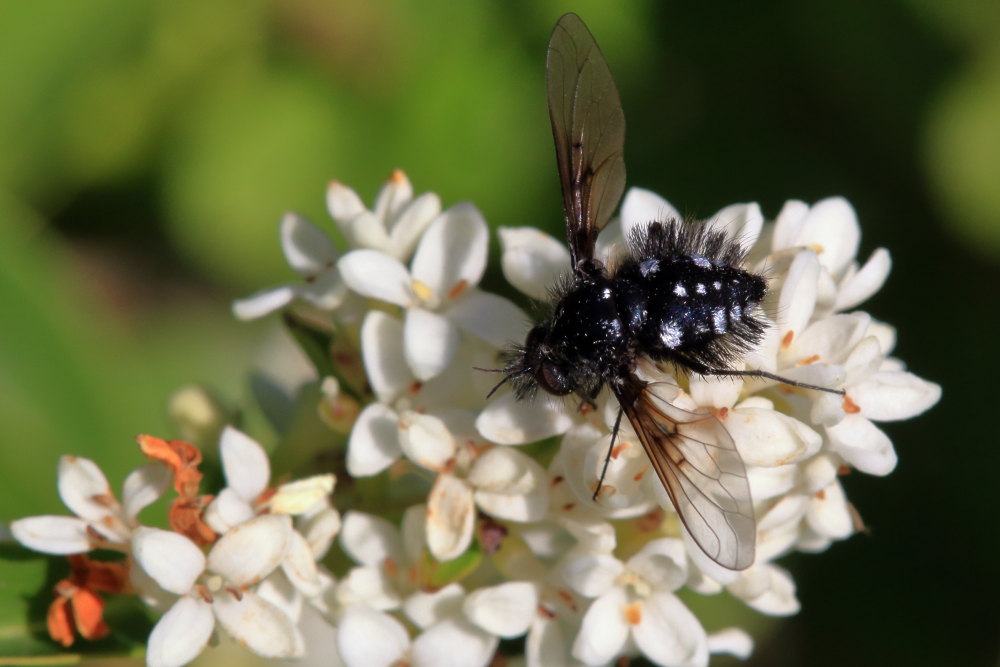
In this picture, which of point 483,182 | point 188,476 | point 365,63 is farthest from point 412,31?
point 188,476

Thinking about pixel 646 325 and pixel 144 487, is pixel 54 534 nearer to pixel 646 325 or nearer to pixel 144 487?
pixel 144 487

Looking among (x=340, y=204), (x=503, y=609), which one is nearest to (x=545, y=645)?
(x=503, y=609)

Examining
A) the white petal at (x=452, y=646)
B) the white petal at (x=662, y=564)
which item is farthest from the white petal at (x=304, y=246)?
the white petal at (x=662, y=564)

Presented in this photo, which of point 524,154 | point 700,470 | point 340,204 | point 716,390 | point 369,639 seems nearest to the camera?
point 700,470

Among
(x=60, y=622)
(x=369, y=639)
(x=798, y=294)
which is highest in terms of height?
(x=798, y=294)

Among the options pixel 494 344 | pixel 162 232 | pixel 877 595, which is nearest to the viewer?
pixel 494 344

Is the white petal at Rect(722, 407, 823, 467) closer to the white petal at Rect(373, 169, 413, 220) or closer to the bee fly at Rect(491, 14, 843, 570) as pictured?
the bee fly at Rect(491, 14, 843, 570)

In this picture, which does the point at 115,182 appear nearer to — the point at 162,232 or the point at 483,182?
the point at 162,232
